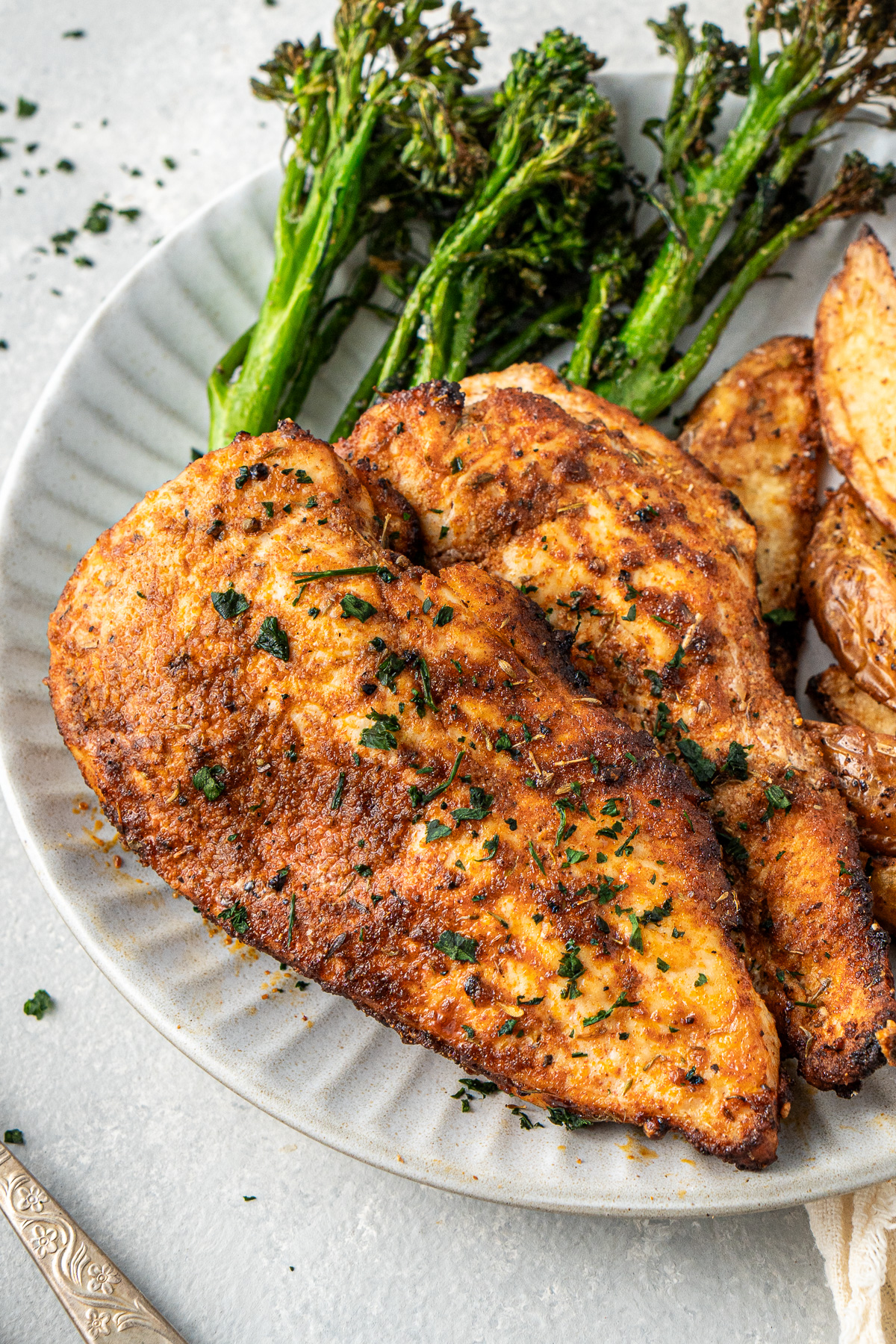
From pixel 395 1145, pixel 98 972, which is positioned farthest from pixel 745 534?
pixel 98 972

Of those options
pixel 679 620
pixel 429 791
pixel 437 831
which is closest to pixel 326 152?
pixel 679 620

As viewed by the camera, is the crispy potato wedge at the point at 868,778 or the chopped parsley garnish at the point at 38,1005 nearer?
the crispy potato wedge at the point at 868,778

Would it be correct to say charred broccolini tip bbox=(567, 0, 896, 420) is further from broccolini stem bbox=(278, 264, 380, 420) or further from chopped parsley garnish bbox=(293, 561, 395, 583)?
chopped parsley garnish bbox=(293, 561, 395, 583)

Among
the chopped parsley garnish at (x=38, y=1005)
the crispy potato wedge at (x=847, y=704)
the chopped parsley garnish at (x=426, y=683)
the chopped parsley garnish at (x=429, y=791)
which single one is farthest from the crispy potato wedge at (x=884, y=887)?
the chopped parsley garnish at (x=38, y=1005)

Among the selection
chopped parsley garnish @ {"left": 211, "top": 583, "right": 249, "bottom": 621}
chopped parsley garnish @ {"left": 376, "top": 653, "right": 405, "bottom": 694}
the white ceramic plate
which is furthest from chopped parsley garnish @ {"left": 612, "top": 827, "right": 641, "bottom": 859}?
chopped parsley garnish @ {"left": 211, "top": 583, "right": 249, "bottom": 621}

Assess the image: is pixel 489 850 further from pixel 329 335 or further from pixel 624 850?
pixel 329 335

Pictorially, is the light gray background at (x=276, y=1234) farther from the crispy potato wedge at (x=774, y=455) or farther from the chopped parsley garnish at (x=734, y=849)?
the crispy potato wedge at (x=774, y=455)
